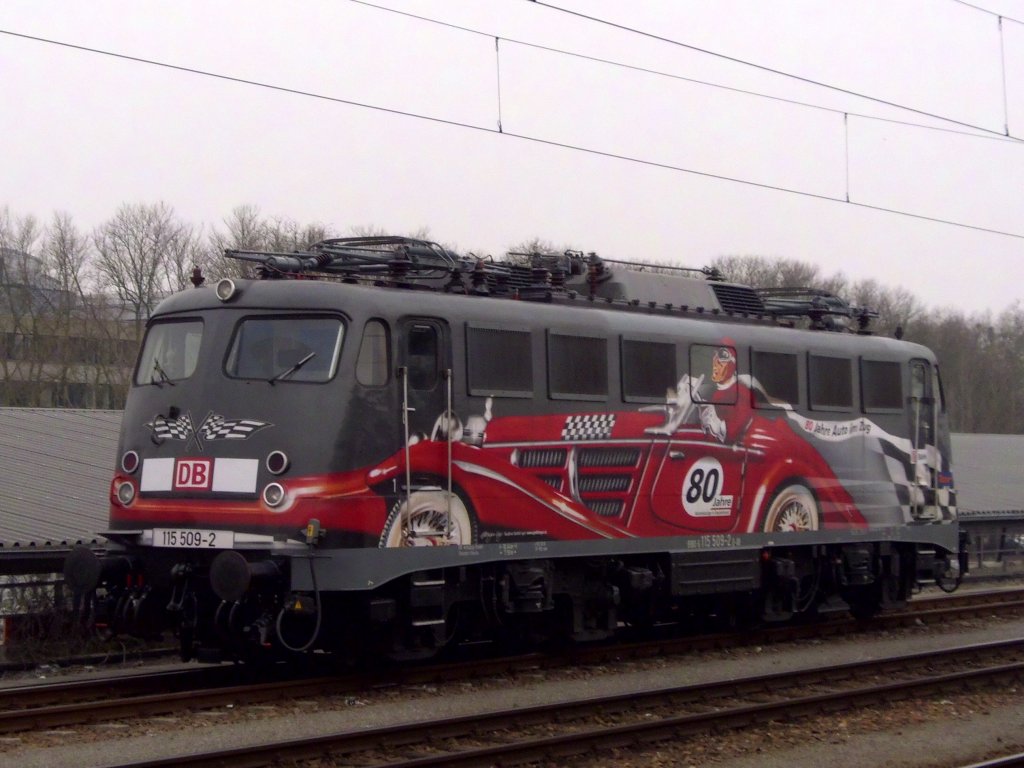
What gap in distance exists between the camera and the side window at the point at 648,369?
46.4ft

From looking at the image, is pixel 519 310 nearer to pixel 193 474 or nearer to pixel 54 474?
pixel 193 474

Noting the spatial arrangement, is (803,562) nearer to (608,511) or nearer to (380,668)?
(608,511)

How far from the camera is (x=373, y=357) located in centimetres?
1187

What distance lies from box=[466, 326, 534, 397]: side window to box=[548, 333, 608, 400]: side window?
0.32m

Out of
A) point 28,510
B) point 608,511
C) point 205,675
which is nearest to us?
point 205,675

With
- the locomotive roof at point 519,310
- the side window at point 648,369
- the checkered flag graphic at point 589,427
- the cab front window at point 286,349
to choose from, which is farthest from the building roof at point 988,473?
the cab front window at point 286,349

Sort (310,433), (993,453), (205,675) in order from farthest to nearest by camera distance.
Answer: (993,453), (205,675), (310,433)

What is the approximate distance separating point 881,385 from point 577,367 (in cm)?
592

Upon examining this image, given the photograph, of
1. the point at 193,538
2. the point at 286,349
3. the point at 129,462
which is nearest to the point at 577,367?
the point at 286,349

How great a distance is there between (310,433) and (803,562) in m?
7.93

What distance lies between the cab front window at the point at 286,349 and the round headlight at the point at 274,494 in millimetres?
1002

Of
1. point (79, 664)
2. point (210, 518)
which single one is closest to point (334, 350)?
point (210, 518)

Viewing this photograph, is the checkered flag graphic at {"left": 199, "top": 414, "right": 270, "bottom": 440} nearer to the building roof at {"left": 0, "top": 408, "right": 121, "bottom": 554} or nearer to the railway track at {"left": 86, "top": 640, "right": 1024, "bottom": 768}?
the railway track at {"left": 86, "top": 640, "right": 1024, "bottom": 768}

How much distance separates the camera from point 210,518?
37.4 ft
